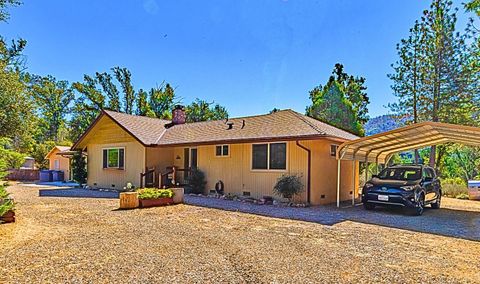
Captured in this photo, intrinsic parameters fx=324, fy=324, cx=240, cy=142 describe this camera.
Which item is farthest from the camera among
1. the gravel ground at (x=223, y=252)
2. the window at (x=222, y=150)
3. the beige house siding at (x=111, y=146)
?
the beige house siding at (x=111, y=146)

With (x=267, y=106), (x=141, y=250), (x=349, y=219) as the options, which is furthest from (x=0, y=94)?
(x=267, y=106)

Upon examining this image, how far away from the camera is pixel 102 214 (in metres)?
8.86

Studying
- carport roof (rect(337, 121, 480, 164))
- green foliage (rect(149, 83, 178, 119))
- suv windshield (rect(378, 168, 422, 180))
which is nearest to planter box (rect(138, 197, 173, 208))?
carport roof (rect(337, 121, 480, 164))

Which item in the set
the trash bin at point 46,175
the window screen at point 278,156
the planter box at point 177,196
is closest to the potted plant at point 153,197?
the planter box at point 177,196

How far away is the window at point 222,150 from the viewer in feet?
44.9

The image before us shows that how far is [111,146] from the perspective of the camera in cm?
1705

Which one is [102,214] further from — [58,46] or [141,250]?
[58,46]

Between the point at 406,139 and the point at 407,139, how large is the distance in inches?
1.6

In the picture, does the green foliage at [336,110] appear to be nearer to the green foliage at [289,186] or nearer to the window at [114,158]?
the green foliage at [289,186]

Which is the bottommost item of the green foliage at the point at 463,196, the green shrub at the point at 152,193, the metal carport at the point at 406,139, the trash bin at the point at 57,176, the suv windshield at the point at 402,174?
the green foliage at the point at 463,196

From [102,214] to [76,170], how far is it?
11.1 meters

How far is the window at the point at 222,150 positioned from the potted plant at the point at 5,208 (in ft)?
25.8

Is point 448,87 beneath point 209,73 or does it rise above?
beneath

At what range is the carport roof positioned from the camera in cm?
884
